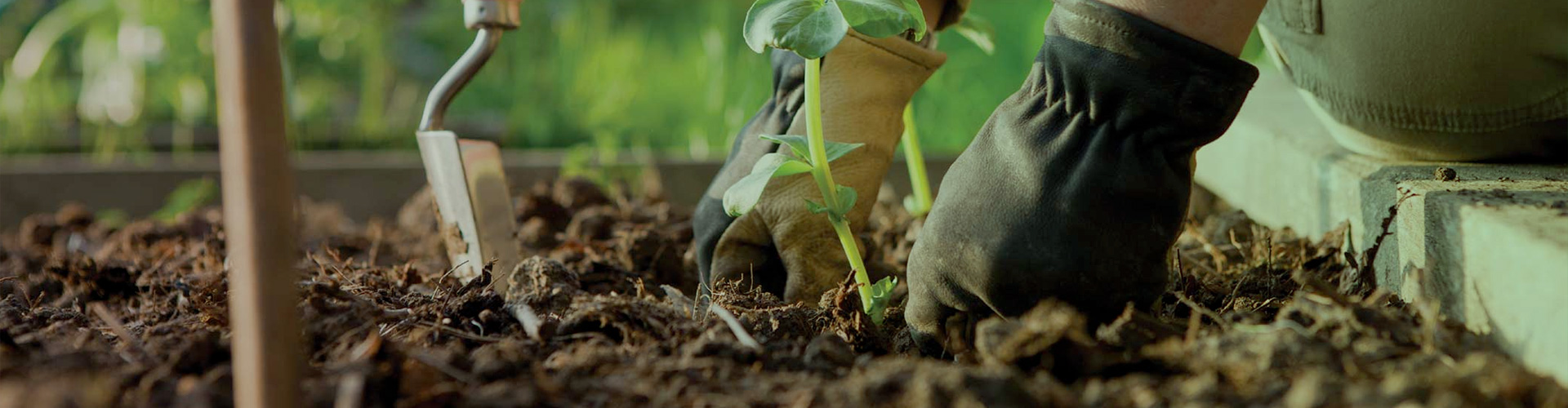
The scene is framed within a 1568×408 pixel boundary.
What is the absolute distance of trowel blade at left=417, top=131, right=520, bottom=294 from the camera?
1.28m

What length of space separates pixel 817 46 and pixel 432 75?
324 cm

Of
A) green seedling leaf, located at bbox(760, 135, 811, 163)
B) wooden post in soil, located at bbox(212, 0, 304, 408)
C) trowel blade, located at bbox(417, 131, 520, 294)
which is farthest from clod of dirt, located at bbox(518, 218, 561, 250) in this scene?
wooden post in soil, located at bbox(212, 0, 304, 408)

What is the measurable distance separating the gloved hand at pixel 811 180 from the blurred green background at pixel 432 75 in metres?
1.48

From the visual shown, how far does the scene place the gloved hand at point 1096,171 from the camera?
2.71ft

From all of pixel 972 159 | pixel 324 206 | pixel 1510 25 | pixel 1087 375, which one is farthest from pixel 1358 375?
pixel 324 206

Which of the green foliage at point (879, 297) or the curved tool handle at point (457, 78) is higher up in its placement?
the curved tool handle at point (457, 78)

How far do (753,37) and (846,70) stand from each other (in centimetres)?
29

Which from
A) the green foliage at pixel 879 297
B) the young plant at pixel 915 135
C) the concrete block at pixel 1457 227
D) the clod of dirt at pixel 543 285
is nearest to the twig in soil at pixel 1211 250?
the concrete block at pixel 1457 227

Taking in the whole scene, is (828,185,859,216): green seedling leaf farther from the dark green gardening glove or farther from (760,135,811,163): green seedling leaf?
the dark green gardening glove

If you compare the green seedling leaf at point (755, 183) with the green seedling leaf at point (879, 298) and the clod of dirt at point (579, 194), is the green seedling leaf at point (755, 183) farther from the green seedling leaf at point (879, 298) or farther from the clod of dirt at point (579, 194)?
the clod of dirt at point (579, 194)

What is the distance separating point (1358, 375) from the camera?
68 centimetres

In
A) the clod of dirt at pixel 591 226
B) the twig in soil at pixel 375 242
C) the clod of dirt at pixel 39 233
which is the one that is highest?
the clod of dirt at pixel 591 226

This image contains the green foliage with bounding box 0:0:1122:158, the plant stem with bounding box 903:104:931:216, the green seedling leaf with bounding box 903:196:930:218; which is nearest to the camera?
the plant stem with bounding box 903:104:931:216

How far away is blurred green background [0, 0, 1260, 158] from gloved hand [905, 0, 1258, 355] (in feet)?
5.92
